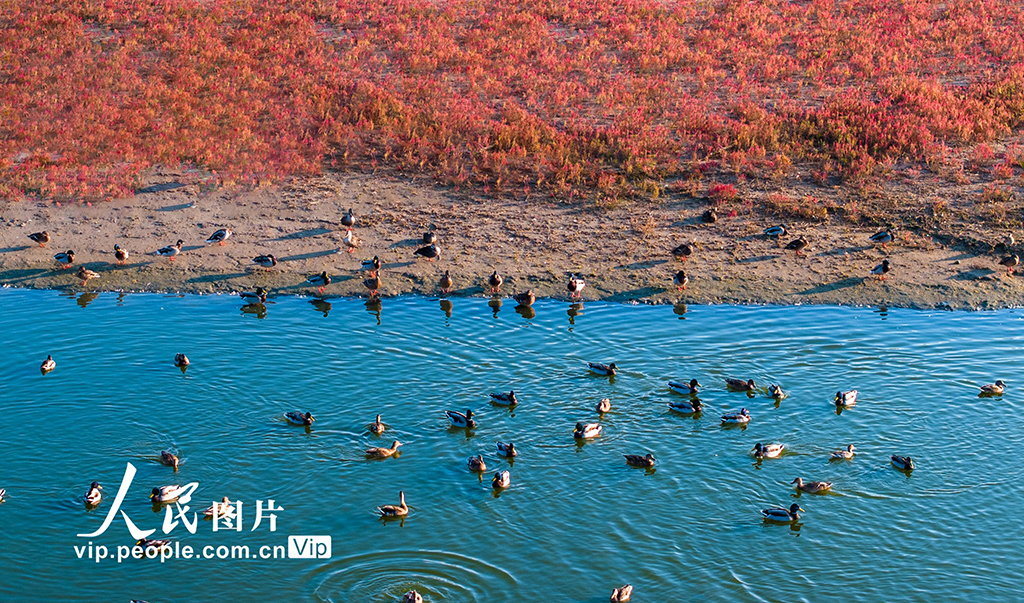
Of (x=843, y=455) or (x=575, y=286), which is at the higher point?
(x=575, y=286)

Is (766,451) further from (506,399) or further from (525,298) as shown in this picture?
(525,298)

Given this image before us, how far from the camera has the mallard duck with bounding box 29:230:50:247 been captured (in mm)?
32438

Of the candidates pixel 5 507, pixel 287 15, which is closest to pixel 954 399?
pixel 5 507

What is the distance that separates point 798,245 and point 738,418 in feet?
37.7

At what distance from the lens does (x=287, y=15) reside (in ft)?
164

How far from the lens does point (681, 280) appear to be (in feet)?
100

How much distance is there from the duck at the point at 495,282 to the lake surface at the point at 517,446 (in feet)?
4.27

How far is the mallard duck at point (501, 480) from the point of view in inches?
769

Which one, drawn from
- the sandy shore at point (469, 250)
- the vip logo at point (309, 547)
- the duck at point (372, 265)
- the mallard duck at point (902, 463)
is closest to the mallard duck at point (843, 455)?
the mallard duck at point (902, 463)

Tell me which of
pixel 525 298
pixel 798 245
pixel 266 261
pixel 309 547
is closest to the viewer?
pixel 309 547

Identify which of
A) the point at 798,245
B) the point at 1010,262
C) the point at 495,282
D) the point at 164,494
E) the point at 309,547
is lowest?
the point at 309,547

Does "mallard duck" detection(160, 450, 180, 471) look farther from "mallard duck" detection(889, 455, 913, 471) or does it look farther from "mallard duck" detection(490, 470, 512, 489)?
"mallard duck" detection(889, 455, 913, 471)

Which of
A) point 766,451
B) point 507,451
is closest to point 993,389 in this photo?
point 766,451

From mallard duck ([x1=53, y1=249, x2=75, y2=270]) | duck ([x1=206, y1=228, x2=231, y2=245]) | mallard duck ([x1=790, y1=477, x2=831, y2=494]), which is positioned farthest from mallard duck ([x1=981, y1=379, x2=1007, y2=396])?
mallard duck ([x1=53, y1=249, x2=75, y2=270])
